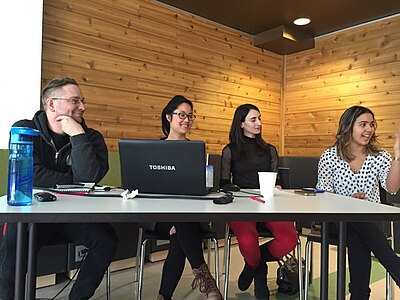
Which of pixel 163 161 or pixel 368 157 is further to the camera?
pixel 368 157

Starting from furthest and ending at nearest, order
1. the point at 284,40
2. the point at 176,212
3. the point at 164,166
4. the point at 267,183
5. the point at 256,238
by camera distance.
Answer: the point at 284,40 < the point at 256,238 < the point at 267,183 < the point at 164,166 < the point at 176,212

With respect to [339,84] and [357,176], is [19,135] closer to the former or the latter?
[357,176]

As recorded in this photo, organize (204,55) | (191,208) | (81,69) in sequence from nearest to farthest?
(191,208), (81,69), (204,55)

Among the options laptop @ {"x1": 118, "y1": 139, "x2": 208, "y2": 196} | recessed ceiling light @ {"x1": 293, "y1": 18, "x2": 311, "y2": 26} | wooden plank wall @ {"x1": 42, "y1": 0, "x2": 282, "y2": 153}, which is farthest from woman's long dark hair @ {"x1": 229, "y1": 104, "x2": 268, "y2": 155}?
recessed ceiling light @ {"x1": 293, "y1": 18, "x2": 311, "y2": 26}

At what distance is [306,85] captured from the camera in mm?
4602

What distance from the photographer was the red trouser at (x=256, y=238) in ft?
6.19

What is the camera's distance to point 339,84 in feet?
14.0

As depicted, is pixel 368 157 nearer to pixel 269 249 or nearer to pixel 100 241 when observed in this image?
pixel 269 249

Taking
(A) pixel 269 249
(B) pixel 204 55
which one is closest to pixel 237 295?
(A) pixel 269 249

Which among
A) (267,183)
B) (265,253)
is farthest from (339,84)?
(267,183)

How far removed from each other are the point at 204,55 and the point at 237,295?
2.74 meters

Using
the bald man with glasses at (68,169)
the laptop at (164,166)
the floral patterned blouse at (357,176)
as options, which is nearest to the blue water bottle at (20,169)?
the laptop at (164,166)

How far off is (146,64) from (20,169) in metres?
2.69

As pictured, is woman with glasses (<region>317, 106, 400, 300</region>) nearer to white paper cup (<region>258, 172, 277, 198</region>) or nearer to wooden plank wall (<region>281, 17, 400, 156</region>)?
white paper cup (<region>258, 172, 277, 198</region>)
